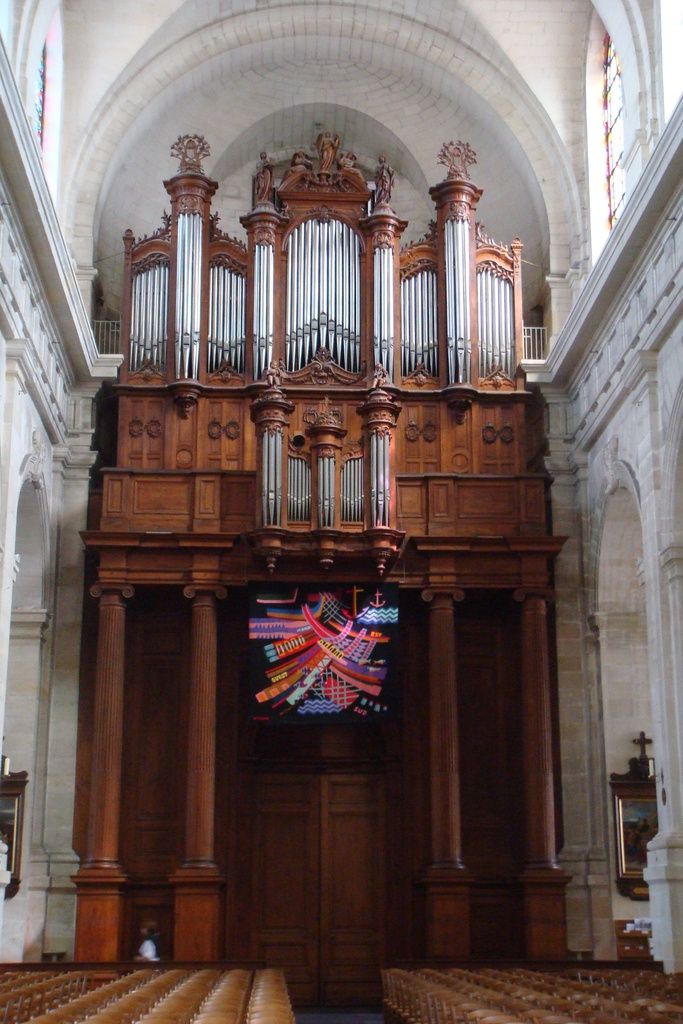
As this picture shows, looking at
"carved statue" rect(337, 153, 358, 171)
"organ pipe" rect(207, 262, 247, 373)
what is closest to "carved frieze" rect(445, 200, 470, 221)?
"carved statue" rect(337, 153, 358, 171)

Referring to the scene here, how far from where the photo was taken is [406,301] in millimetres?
21156

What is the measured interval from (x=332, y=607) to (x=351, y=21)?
374 inches

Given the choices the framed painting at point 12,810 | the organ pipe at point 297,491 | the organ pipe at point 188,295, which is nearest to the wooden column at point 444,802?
the organ pipe at point 297,491

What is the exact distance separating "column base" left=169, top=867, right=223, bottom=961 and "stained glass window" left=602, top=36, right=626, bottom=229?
10519mm

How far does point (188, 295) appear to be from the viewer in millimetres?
20734

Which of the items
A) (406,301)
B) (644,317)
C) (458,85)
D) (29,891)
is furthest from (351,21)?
(29,891)

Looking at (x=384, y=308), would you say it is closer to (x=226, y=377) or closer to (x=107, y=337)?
(x=226, y=377)

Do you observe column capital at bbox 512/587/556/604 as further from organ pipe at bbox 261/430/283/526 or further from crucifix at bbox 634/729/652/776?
organ pipe at bbox 261/430/283/526

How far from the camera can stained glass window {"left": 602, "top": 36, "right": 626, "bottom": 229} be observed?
1986 cm

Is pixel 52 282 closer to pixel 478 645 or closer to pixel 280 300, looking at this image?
pixel 280 300

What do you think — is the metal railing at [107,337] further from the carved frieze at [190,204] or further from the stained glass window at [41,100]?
the stained glass window at [41,100]

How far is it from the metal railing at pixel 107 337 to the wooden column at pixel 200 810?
4708mm

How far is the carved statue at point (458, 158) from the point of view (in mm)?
21234

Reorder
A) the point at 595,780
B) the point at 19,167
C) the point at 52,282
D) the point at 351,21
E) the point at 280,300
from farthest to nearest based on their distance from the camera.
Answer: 1. the point at 351,21
2. the point at 280,300
3. the point at 595,780
4. the point at 52,282
5. the point at 19,167
